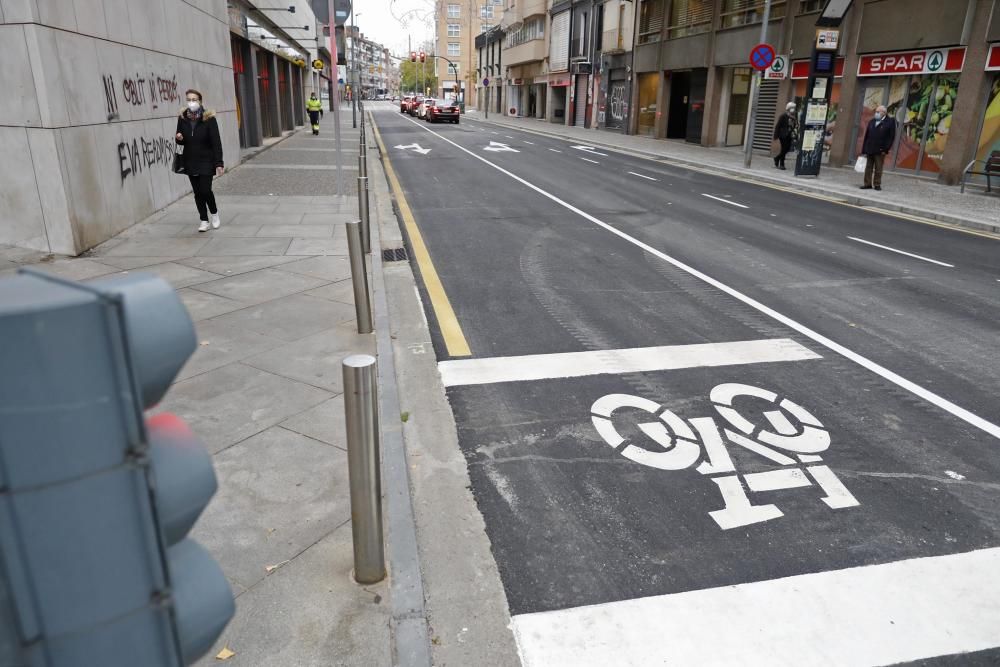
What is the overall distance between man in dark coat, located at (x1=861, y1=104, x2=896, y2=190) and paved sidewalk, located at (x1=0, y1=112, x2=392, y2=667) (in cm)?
1315

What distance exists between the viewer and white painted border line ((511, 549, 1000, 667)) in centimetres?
291

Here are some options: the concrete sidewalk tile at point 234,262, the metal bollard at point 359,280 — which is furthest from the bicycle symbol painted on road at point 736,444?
the concrete sidewalk tile at point 234,262

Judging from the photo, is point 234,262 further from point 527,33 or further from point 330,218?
point 527,33

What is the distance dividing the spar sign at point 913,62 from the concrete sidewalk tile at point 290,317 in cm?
1852

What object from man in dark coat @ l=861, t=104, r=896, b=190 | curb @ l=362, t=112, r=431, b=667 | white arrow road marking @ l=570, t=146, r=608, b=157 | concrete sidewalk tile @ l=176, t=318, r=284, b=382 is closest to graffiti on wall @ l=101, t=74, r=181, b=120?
concrete sidewalk tile @ l=176, t=318, r=284, b=382

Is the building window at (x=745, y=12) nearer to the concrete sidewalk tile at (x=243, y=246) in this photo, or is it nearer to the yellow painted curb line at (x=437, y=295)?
the yellow painted curb line at (x=437, y=295)

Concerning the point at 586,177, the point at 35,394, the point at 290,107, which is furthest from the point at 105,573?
the point at 290,107

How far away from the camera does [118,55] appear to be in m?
10.5

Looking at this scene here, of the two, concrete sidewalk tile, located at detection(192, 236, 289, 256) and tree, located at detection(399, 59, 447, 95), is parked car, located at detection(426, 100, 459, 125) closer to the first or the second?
concrete sidewalk tile, located at detection(192, 236, 289, 256)

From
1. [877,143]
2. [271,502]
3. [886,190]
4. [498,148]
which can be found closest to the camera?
[271,502]

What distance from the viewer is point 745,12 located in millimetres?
28359

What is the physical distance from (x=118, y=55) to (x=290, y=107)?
28239 millimetres

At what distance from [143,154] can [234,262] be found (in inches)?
160

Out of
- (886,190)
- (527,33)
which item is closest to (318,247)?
(886,190)
